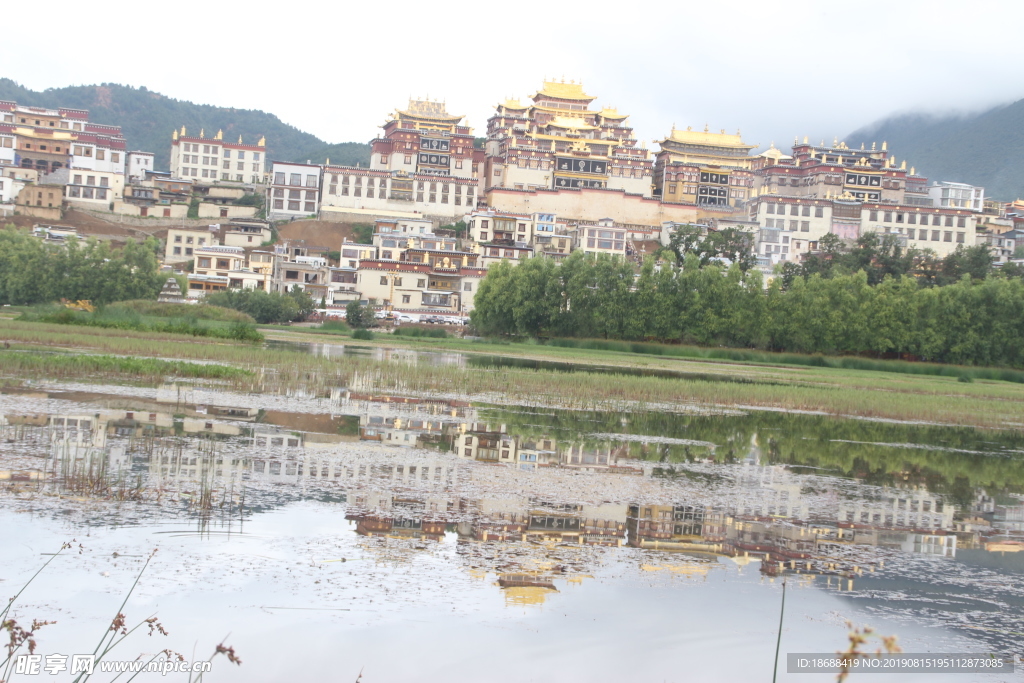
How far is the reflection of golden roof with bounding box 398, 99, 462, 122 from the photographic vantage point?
9706cm

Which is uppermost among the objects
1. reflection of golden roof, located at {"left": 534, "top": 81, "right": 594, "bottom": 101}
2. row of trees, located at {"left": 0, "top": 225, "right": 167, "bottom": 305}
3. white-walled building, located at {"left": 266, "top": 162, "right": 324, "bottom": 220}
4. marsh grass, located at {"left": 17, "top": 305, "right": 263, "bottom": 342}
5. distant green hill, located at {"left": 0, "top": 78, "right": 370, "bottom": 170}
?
distant green hill, located at {"left": 0, "top": 78, "right": 370, "bottom": 170}

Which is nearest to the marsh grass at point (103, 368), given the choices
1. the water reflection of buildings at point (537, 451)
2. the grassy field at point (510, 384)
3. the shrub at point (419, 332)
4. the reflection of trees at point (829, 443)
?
the grassy field at point (510, 384)

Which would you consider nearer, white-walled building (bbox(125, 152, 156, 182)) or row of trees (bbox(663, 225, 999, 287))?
row of trees (bbox(663, 225, 999, 287))

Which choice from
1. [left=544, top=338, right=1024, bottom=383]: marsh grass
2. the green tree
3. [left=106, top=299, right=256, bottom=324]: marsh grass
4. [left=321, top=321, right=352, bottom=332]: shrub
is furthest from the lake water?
the green tree

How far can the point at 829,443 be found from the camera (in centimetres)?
1911

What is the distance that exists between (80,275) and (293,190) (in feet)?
120

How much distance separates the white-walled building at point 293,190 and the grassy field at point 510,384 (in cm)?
5670

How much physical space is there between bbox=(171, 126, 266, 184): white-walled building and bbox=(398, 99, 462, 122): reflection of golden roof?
17049mm

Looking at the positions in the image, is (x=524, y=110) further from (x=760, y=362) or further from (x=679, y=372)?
(x=679, y=372)

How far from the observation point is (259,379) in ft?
72.7

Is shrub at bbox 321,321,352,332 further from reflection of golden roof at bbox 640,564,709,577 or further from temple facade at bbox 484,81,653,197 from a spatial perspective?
reflection of golden roof at bbox 640,564,709,577

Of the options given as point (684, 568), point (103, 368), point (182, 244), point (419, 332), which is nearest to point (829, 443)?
point (684, 568)

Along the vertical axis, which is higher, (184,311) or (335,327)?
(184,311)

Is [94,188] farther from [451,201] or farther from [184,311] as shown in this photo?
[184,311]
